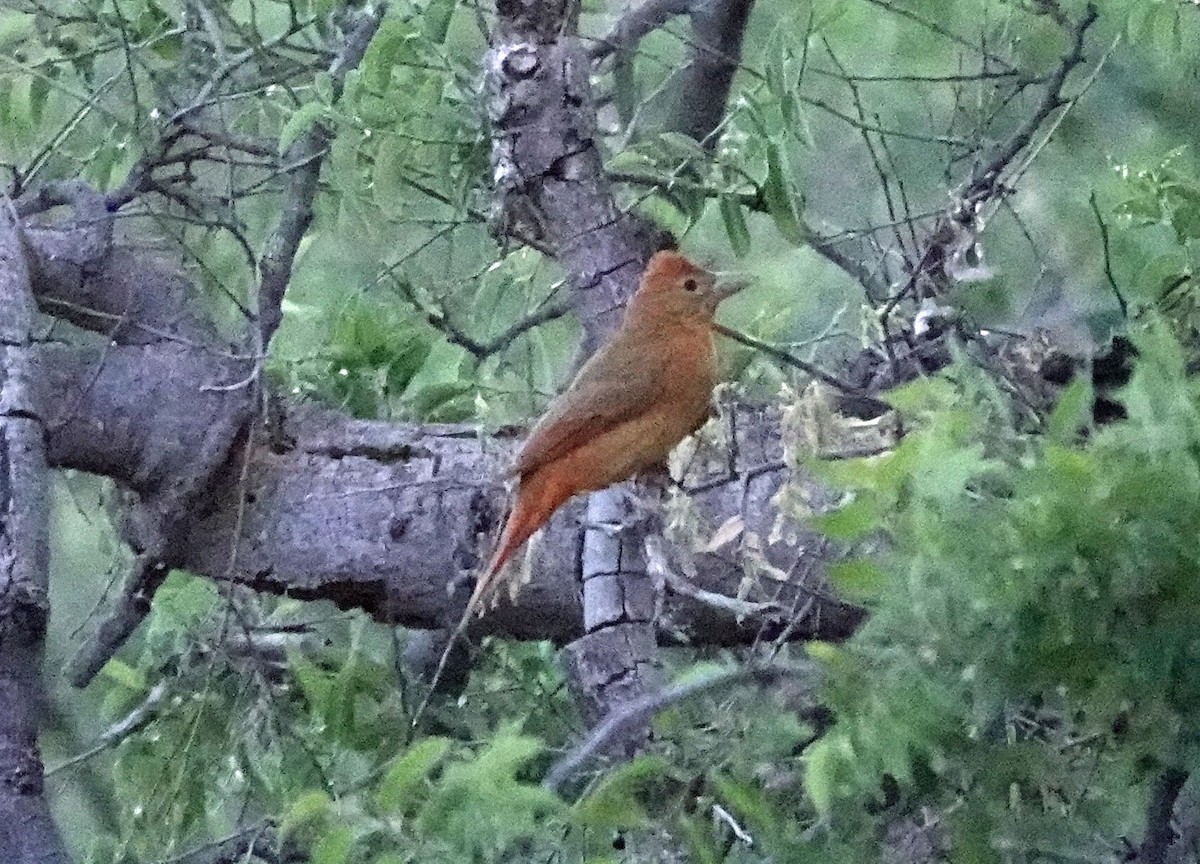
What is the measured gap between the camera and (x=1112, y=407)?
158 centimetres

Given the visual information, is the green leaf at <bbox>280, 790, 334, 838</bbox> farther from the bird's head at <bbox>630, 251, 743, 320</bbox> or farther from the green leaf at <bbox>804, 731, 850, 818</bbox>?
the bird's head at <bbox>630, 251, 743, 320</bbox>

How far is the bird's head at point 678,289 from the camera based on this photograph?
1.94 metres

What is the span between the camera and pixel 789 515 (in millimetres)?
1425

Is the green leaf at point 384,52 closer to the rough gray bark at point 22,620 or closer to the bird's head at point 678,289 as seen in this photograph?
the bird's head at point 678,289

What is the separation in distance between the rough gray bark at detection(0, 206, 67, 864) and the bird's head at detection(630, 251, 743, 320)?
635 mm

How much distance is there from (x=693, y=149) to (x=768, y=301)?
50 centimetres

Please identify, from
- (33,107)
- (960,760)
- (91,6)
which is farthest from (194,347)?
(960,760)

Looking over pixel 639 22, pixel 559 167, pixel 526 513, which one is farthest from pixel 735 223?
pixel 639 22

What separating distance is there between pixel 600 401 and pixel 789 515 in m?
0.57

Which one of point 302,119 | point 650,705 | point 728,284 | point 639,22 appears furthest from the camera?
point 639,22

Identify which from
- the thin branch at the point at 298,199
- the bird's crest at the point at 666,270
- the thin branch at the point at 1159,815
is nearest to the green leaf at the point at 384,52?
the thin branch at the point at 298,199

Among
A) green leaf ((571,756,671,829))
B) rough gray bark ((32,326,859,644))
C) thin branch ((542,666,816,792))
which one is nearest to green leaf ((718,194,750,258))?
rough gray bark ((32,326,859,644))

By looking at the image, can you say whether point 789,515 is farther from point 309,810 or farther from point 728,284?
point 728,284

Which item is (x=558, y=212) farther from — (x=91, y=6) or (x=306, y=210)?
(x=91, y=6)
